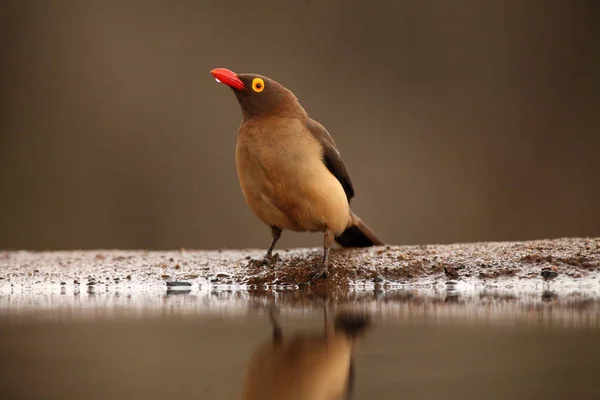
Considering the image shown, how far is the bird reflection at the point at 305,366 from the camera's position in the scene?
1.92 m

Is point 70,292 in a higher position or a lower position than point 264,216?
lower

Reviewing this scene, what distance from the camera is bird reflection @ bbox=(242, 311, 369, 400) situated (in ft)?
6.30

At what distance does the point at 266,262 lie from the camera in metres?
4.85

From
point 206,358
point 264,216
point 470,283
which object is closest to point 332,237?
point 264,216

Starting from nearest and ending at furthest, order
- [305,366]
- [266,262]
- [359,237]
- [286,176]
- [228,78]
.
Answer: [305,366], [286,176], [228,78], [266,262], [359,237]

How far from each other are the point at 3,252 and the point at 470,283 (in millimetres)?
3878

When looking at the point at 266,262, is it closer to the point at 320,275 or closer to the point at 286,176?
the point at 320,275

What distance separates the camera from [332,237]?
4.79 meters

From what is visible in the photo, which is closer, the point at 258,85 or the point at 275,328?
the point at 275,328

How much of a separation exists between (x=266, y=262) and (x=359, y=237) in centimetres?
86

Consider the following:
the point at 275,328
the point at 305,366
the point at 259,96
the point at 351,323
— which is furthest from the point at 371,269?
the point at 305,366

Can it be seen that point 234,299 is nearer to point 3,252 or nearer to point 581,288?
point 581,288

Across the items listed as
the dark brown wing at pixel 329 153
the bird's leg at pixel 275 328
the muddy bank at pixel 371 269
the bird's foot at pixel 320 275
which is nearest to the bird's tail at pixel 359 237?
the muddy bank at pixel 371 269

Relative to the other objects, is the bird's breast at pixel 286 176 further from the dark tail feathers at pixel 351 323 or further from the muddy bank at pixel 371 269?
the dark tail feathers at pixel 351 323
